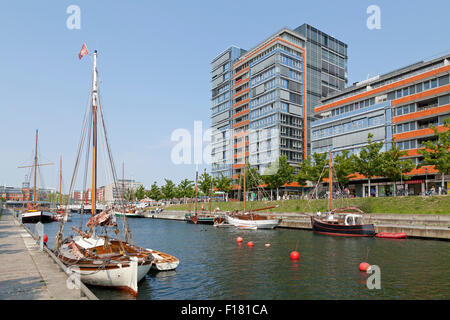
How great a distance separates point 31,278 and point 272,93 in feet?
318

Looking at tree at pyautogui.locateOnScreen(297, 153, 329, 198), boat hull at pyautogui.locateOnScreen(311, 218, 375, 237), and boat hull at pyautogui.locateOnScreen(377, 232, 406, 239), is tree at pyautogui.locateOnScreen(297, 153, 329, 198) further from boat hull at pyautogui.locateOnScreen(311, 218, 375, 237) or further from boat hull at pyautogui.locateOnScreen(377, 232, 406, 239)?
boat hull at pyautogui.locateOnScreen(377, 232, 406, 239)

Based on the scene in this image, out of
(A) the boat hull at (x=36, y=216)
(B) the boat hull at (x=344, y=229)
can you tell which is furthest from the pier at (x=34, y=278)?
(A) the boat hull at (x=36, y=216)

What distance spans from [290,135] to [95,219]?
9011 centimetres

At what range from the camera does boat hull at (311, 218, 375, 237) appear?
41.9 metres

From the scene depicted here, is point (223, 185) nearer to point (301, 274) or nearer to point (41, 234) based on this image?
point (41, 234)

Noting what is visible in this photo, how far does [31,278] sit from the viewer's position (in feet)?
50.9

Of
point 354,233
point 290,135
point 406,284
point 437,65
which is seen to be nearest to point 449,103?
point 437,65

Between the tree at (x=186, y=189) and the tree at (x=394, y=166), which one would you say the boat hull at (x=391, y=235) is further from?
the tree at (x=186, y=189)

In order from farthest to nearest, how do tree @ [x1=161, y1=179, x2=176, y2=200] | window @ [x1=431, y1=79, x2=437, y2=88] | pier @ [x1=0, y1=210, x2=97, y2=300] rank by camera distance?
tree @ [x1=161, y1=179, x2=176, y2=200] → window @ [x1=431, y1=79, x2=437, y2=88] → pier @ [x1=0, y1=210, x2=97, y2=300]

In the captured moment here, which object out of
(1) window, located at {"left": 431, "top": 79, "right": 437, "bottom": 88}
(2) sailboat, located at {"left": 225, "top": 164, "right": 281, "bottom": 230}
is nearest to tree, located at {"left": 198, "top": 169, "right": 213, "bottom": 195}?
(2) sailboat, located at {"left": 225, "top": 164, "right": 281, "bottom": 230}

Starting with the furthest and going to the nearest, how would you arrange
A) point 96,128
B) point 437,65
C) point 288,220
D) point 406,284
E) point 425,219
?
point 437,65, point 288,220, point 425,219, point 96,128, point 406,284

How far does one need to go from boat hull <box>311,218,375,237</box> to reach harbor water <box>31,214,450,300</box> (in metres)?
7.14

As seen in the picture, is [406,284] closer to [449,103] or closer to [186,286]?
[186,286]
